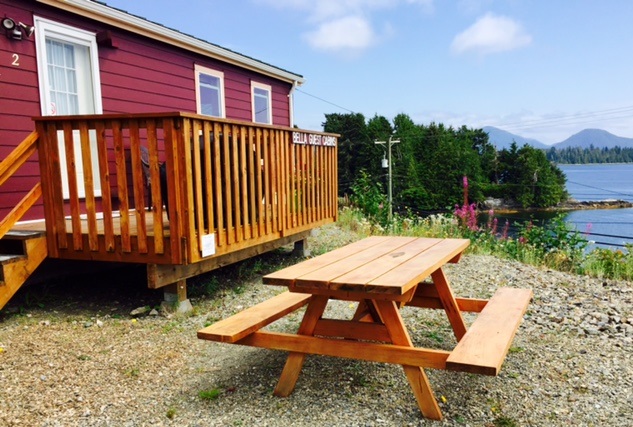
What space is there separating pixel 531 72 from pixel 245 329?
237ft

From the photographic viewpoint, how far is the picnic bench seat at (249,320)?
258 cm

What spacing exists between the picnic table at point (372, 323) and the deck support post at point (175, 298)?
1517mm

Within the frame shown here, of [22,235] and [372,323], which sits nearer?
[372,323]

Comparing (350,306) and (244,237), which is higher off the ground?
(244,237)

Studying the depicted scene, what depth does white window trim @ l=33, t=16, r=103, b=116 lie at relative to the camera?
18.4ft

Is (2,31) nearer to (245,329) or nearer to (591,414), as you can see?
(245,329)

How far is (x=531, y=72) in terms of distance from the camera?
66125 millimetres

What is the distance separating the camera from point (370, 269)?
271 centimetres

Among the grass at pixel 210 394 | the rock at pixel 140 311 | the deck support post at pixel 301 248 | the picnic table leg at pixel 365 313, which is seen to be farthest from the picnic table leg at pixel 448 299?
the deck support post at pixel 301 248


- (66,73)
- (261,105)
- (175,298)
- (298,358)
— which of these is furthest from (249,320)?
(261,105)

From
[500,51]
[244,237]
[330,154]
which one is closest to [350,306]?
[244,237]

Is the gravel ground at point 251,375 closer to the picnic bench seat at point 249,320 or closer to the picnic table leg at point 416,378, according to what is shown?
the picnic table leg at point 416,378

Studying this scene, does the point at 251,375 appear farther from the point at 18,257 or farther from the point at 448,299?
the point at 18,257

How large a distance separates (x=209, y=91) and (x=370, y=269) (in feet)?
21.5
